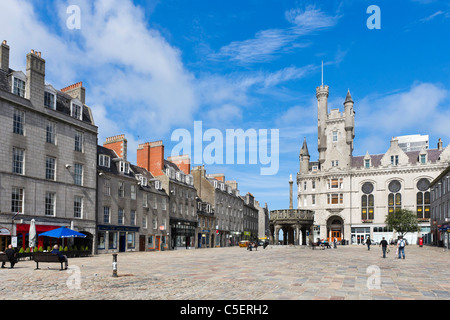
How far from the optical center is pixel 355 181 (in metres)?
80.9

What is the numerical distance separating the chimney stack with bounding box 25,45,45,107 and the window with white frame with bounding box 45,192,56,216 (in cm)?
798

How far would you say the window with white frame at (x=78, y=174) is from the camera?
39469 millimetres

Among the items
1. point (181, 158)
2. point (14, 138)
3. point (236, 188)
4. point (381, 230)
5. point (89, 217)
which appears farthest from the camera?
point (236, 188)

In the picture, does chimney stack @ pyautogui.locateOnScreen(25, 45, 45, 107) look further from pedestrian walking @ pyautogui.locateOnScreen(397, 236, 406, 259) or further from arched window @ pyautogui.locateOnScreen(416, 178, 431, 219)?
arched window @ pyautogui.locateOnScreen(416, 178, 431, 219)

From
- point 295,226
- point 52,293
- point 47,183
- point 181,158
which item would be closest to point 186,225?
point 181,158

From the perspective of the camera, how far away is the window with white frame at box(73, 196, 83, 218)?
3922 centimetres

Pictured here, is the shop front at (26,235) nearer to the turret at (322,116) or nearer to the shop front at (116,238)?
the shop front at (116,238)

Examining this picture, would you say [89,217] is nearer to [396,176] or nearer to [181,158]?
[181,158]

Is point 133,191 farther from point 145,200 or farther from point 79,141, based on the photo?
point 79,141

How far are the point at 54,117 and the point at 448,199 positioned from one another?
159ft

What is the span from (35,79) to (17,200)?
415 inches

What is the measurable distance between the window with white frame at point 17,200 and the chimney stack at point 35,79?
7534 mm

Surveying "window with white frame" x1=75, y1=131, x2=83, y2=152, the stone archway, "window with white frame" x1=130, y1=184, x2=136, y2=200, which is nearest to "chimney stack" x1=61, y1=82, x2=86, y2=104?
"window with white frame" x1=75, y1=131, x2=83, y2=152
